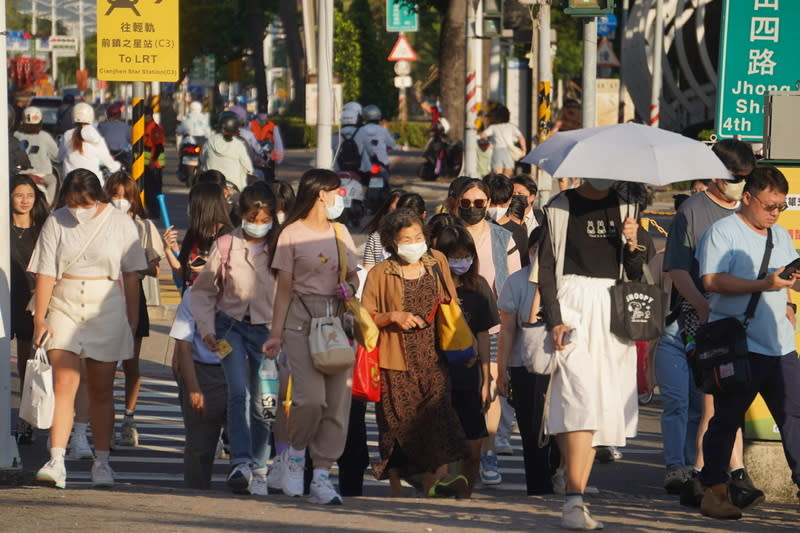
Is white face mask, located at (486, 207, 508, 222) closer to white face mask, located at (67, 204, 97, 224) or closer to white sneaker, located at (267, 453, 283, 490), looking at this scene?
white sneaker, located at (267, 453, 283, 490)

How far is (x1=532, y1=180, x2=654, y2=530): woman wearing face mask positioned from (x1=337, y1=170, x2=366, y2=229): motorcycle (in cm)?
1593

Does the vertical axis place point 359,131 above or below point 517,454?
above

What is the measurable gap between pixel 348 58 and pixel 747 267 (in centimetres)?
4853

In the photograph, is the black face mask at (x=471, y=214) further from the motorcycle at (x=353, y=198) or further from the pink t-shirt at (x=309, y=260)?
the motorcycle at (x=353, y=198)

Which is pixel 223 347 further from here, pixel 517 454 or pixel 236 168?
pixel 236 168

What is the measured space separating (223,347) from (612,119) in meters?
27.1

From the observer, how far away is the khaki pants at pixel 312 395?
28.8 ft

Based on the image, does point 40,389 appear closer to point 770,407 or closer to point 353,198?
point 770,407

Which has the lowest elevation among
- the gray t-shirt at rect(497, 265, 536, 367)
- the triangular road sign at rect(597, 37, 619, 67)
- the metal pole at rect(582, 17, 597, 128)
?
the gray t-shirt at rect(497, 265, 536, 367)

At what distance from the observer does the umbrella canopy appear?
8.12 metres

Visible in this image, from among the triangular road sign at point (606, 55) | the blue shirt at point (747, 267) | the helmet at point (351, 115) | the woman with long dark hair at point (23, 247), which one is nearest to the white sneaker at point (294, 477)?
the blue shirt at point (747, 267)

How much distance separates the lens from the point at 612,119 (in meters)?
35.5

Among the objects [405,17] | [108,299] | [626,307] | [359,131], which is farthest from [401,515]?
[405,17]

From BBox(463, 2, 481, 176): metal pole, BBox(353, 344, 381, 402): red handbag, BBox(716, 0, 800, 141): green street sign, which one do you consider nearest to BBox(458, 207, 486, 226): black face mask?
BBox(353, 344, 381, 402): red handbag
